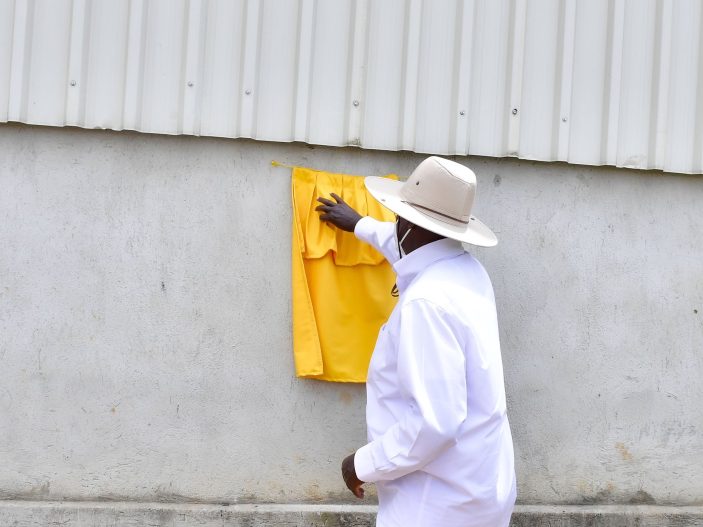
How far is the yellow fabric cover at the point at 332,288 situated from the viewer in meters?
4.39

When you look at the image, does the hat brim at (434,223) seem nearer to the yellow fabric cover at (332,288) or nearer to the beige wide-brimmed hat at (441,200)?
the beige wide-brimmed hat at (441,200)

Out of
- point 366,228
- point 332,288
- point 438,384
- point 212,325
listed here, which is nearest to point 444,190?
point 438,384

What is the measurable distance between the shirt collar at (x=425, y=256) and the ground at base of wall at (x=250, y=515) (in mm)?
1617

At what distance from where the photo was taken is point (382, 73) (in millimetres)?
4480

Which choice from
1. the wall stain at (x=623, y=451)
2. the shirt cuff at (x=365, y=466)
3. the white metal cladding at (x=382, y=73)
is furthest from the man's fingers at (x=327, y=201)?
the wall stain at (x=623, y=451)

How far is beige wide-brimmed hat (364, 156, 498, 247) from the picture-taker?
10.8 feet

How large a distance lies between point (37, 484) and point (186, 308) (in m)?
1.11

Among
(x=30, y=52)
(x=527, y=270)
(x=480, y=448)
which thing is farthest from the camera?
(x=527, y=270)

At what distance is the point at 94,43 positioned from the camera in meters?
4.29

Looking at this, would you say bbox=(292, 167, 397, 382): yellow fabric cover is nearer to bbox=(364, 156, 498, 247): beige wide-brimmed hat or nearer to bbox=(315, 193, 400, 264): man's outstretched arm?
bbox=(315, 193, 400, 264): man's outstretched arm

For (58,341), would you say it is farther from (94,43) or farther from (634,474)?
(634,474)

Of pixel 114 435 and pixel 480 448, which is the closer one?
pixel 480 448

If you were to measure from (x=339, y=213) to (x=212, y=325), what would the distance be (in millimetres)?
841

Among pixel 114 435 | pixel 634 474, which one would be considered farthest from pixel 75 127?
pixel 634 474
